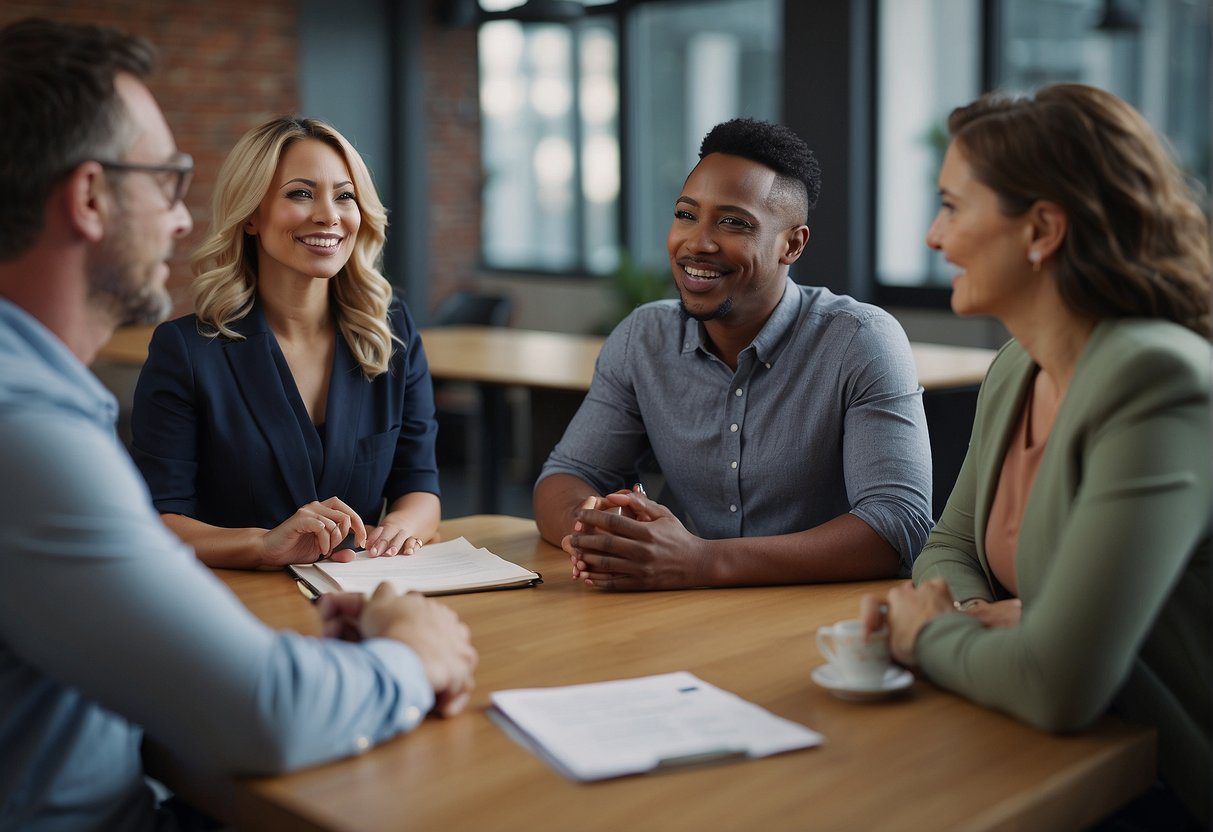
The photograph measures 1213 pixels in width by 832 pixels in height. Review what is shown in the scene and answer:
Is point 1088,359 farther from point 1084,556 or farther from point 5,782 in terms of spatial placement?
point 5,782

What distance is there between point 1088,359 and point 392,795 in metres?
0.87

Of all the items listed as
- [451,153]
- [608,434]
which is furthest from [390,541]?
[451,153]

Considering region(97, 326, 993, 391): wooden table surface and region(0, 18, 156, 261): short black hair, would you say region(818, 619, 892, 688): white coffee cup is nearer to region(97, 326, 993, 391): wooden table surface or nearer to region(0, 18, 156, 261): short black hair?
region(0, 18, 156, 261): short black hair

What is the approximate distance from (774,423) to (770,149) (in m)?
0.49

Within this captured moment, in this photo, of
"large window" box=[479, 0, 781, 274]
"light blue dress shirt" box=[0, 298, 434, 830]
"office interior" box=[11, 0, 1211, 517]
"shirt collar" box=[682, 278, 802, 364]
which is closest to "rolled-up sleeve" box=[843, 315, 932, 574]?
"shirt collar" box=[682, 278, 802, 364]

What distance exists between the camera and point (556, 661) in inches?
62.2

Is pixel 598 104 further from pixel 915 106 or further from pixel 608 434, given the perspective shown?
pixel 608 434

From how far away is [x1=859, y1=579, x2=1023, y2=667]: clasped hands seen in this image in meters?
1.49

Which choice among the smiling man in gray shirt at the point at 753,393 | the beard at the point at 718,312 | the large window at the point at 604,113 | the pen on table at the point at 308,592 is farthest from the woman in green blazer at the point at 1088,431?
the large window at the point at 604,113

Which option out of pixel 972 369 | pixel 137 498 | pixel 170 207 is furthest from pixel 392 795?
pixel 972 369

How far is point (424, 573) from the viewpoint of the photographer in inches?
77.4

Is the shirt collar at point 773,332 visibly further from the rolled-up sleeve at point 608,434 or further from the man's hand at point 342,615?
the man's hand at point 342,615

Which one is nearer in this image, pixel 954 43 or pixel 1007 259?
pixel 1007 259

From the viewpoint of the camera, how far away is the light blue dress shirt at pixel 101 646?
1125mm
